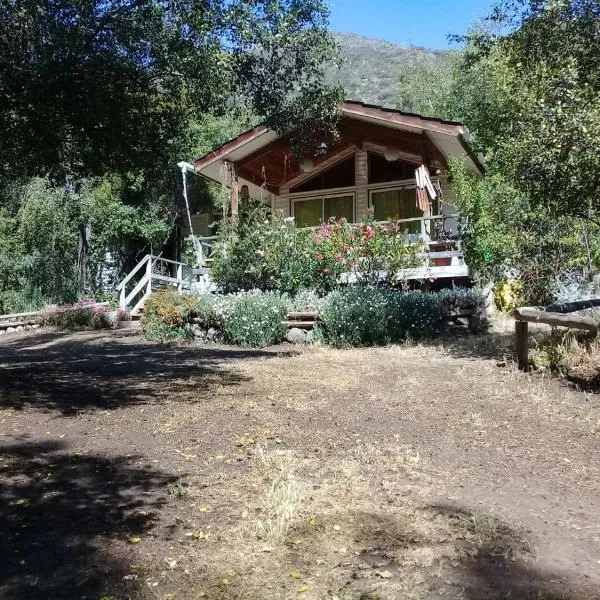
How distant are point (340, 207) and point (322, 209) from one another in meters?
0.57

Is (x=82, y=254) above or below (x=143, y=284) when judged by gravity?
above

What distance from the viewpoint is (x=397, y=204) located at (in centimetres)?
1831

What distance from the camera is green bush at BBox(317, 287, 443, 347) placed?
1100cm

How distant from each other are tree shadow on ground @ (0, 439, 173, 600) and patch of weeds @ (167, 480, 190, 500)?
0.06 meters

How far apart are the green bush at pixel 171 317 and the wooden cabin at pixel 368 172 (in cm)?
373

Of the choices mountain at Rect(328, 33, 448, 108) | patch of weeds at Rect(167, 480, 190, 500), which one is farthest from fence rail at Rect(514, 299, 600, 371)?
mountain at Rect(328, 33, 448, 108)

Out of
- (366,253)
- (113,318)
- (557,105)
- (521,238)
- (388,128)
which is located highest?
(388,128)

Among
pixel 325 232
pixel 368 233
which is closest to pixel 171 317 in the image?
pixel 325 232

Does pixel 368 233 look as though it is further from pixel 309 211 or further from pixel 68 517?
pixel 68 517

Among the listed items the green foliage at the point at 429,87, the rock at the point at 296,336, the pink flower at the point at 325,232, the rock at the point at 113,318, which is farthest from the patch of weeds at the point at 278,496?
the green foliage at the point at 429,87

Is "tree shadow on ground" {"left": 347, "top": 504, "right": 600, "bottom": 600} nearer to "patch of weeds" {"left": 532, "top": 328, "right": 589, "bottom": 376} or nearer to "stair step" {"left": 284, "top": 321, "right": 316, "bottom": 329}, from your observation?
"patch of weeds" {"left": 532, "top": 328, "right": 589, "bottom": 376}

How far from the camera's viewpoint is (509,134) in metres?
8.95

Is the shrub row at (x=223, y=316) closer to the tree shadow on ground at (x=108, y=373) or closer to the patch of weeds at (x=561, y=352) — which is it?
the tree shadow on ground at (x=108, y=373)

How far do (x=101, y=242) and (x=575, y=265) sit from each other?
16231 mm
